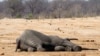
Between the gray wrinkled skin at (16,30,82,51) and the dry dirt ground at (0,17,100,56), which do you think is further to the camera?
the gray wrinkled skin at (16,30,82,51)

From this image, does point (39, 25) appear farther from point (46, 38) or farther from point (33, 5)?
point (33, 5)

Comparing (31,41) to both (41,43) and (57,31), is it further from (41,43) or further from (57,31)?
(57,31)

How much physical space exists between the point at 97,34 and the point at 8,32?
3.74 m

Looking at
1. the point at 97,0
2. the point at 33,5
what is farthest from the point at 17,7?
the point at 97,0

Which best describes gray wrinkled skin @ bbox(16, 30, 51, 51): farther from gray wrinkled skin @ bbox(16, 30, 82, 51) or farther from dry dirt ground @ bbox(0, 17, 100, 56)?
dry dirt ground @ bbox(0, 17, 100, 56)

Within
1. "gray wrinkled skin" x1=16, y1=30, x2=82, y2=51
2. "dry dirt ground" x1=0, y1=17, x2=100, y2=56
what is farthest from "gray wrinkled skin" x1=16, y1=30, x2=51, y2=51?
"dry dirt ground" x1=0, y1=17, x2=100, y2=56

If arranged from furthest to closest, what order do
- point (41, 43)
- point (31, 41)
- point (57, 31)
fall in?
point (57, 31) → point (31, 41) → point (41, 43)

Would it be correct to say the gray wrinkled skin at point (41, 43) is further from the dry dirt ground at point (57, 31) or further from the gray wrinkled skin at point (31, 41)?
the dry dirt ground at point (57, 31)

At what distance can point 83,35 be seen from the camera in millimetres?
16625

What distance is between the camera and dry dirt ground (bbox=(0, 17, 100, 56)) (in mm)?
11383

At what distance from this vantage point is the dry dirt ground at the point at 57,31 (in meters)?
11.4

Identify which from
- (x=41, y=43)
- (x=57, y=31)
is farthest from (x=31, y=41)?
(x=57, y=31)

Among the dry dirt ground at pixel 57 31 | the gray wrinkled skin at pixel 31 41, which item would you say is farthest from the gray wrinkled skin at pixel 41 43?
the dry dirt ground at pixel 57 31

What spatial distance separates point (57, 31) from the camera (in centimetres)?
1762
